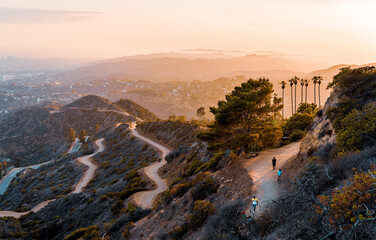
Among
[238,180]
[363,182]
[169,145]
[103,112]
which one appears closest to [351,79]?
[238,180]

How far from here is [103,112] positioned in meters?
125

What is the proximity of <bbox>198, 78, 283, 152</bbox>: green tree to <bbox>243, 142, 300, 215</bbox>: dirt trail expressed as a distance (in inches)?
77.5

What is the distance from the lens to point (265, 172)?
19.4 meters

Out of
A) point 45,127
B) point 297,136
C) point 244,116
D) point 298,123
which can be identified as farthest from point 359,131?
point 45,127

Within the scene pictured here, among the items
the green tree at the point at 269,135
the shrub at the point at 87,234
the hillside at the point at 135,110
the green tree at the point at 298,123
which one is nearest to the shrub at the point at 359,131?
the green tree at the point at 269,135

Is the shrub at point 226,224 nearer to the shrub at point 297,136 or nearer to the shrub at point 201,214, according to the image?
the shrub at point 201,214

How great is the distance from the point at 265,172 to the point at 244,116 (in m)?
7.82

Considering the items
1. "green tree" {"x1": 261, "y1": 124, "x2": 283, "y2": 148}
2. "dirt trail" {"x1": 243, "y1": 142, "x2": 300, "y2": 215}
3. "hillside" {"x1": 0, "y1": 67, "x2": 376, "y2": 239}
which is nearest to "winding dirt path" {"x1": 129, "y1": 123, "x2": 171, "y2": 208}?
"hillside" {"x1": 0, "y1": 67, "x2": 376, "y2": 239}

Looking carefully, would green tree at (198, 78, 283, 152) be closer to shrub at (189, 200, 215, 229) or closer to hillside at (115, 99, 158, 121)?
shrub at (189, 200, 215, 229)

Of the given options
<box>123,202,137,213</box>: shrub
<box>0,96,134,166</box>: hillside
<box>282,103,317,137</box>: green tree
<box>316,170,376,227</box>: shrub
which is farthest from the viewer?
<box>0,96,134,166</box>: hillside

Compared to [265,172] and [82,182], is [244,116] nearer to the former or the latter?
[265,172]

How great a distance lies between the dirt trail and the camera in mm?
14992

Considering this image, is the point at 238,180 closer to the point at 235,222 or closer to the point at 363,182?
the point at 235,222

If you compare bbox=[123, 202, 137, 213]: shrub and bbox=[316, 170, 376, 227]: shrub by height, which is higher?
bbox=[316, 170, 376, 227]: shrub
